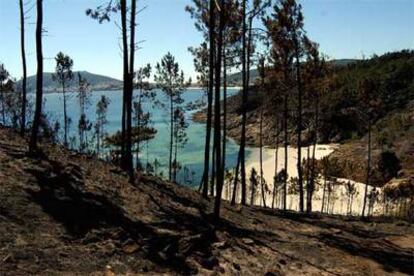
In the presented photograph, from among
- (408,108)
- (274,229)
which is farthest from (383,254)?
(408,108)

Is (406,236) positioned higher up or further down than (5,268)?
further down

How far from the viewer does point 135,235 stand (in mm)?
12258

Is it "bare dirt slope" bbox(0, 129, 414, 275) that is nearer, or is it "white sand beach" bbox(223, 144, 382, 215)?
"bare dirt slope" bbox(0, 129, 414, 275)

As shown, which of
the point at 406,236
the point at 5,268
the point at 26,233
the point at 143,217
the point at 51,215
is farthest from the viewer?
the point at 406,236

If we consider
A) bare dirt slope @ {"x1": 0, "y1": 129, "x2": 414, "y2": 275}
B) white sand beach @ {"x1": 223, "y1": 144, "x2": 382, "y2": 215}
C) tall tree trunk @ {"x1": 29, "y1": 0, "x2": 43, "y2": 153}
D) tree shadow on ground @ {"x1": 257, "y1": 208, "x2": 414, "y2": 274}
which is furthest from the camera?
white sand beach @ {"x1": 223, "y1": 144, "x2": 382, "y2": 215}

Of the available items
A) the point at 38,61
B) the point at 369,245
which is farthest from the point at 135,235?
the point at 369,245

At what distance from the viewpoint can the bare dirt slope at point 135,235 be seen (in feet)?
34.1

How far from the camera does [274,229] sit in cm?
1916

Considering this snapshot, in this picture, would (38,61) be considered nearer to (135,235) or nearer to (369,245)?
(135,235)

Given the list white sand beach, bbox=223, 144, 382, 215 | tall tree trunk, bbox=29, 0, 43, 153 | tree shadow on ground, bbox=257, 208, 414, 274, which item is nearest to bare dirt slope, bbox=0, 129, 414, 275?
tree shadow on ground, bbox=257, 208, 414, 274

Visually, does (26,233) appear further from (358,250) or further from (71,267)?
(358,250)

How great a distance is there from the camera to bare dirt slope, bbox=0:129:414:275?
34.1 ft

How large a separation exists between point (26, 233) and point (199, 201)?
36.6 feet

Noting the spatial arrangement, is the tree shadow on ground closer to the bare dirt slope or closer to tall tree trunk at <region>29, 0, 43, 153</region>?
A: the bare dirt slope
